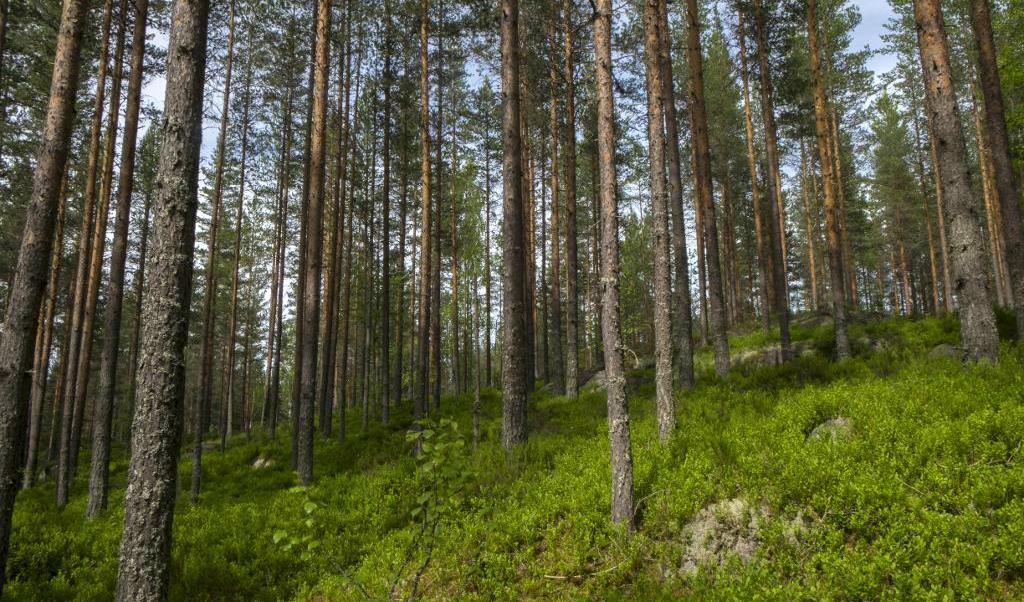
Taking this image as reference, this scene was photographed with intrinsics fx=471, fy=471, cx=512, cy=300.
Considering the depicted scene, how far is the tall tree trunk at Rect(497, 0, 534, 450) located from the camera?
9938mm

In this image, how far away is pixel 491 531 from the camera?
6812 mm

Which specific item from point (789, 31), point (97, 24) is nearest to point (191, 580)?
point (97, 24)

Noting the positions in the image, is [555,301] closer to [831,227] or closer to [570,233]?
[570,233]

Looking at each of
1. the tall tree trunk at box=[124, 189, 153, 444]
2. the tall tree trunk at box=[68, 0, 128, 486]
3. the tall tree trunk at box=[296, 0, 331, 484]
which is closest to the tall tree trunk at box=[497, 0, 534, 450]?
the tall tree trunk at box=[296, 0, 331, 484]

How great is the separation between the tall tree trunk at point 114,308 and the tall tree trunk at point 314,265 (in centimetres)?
420

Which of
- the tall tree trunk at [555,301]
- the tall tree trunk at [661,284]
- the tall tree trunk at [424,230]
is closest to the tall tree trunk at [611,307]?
the tall tree trunk at [661,284]

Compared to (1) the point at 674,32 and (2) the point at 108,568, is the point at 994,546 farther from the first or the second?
(1) the point at 674,32

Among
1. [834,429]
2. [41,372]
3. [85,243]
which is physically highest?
[85,243]

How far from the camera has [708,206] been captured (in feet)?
45.9

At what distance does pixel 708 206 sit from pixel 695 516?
10412mm

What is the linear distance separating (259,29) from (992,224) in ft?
118

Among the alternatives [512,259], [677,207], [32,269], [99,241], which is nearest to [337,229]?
[99,241]

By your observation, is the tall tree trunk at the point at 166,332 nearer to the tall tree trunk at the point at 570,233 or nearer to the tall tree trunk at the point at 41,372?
the tall tree trunk at the point at 570,233

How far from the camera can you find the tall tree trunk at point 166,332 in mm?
4359
